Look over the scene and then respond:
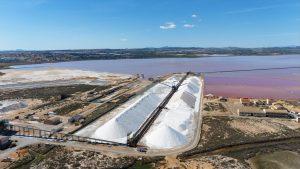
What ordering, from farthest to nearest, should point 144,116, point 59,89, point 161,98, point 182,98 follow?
point 59,89 → point 161,98 → point 182,98 → point 144,116

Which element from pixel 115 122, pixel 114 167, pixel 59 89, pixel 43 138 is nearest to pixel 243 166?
pixel 114 167

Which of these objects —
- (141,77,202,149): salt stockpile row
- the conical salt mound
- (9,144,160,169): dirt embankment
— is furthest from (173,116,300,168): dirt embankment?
(9,144,160,169): dirt embankment

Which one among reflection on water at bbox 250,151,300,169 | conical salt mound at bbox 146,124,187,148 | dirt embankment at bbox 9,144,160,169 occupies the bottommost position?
reflection on water at bbox 250,151,300,169

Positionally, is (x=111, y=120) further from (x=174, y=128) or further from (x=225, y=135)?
(x=225, y=135)

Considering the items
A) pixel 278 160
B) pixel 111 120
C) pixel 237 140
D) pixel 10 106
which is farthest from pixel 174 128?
pixel 10 106

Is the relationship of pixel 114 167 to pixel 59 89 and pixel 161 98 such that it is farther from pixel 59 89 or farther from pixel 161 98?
pixel 59 89

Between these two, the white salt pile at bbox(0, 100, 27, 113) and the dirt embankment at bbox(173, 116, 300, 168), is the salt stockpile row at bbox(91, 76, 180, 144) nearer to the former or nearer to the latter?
the dirt embankment at bbox(173, 116, 300, 168)
